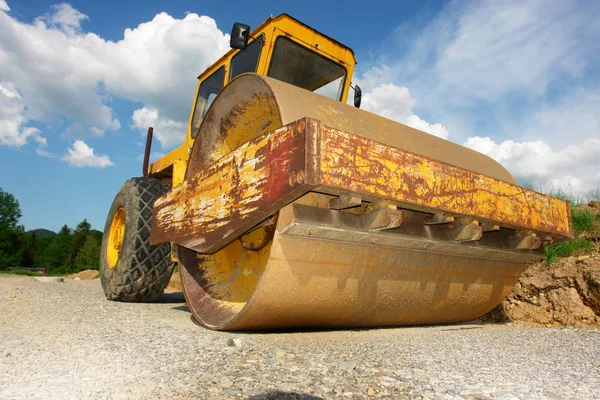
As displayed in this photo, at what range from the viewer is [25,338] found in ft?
6.71

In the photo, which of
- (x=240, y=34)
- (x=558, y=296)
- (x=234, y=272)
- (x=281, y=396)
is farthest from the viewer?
(x=558, y=296)

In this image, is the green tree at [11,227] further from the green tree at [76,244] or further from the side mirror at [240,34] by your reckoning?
the side mirror at [240,34]

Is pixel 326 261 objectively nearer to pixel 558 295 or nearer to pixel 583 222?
pixel 558 295

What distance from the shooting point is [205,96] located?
4367mm

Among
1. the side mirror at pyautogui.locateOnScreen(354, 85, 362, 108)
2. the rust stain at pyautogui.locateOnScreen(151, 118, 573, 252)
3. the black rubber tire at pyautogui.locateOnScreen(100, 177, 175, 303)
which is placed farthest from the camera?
the side mirror at pyautogui.locateOnScreen(354, 85, 362, 108)

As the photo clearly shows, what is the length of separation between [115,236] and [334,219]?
3030 millimetres

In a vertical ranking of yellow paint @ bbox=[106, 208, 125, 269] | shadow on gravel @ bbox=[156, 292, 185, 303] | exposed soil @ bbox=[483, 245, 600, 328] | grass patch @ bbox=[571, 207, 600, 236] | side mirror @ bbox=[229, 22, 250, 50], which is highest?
side mirror @ bbox=[229, 22, 250, 50]

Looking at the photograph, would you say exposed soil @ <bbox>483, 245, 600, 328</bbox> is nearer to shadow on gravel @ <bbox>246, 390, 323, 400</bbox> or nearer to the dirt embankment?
the dirt embankment

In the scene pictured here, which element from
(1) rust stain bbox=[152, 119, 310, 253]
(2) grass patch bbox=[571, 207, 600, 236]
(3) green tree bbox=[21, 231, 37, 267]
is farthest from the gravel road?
(3) green tree bbox=[21, 231, 37, 267]

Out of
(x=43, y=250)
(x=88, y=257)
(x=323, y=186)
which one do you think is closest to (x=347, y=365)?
(x=323, y=186)

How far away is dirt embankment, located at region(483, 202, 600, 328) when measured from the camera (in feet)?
10.4

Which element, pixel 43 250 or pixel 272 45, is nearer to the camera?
pixel 272 45

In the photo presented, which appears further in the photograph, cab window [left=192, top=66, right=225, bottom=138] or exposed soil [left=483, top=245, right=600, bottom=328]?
cab window [left=192, top=66, right=225, bottom=138]

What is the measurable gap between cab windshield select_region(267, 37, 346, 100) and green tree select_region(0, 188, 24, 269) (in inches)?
2018
